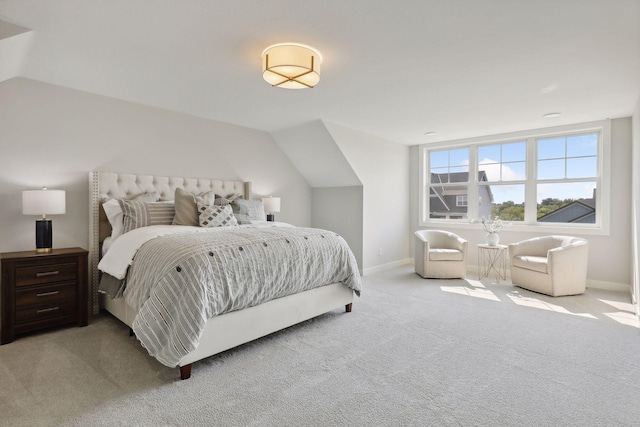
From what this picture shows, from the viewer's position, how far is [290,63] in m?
2.31

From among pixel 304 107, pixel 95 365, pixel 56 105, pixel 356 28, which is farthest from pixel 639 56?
pixel 56 105

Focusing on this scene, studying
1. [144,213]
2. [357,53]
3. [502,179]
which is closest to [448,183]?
[502,179]

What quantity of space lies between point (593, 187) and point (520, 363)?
3.63 metres

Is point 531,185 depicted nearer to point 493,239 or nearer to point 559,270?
point 493,239

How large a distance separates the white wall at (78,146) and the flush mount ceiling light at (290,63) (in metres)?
2.11

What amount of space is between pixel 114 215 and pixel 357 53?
2788mm

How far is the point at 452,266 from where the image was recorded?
15.7 ft

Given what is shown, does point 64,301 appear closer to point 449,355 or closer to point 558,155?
point 449,355

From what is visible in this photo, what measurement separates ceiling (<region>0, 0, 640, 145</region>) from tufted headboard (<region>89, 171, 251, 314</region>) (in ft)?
2.91

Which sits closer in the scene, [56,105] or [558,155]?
[56,105]

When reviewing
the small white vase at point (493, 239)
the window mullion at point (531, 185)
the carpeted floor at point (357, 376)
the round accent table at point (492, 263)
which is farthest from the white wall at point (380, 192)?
the carpeted floor at point (357, 376)

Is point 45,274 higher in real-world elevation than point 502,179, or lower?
lower

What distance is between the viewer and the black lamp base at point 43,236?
9.42ft

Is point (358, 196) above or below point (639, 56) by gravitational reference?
below
